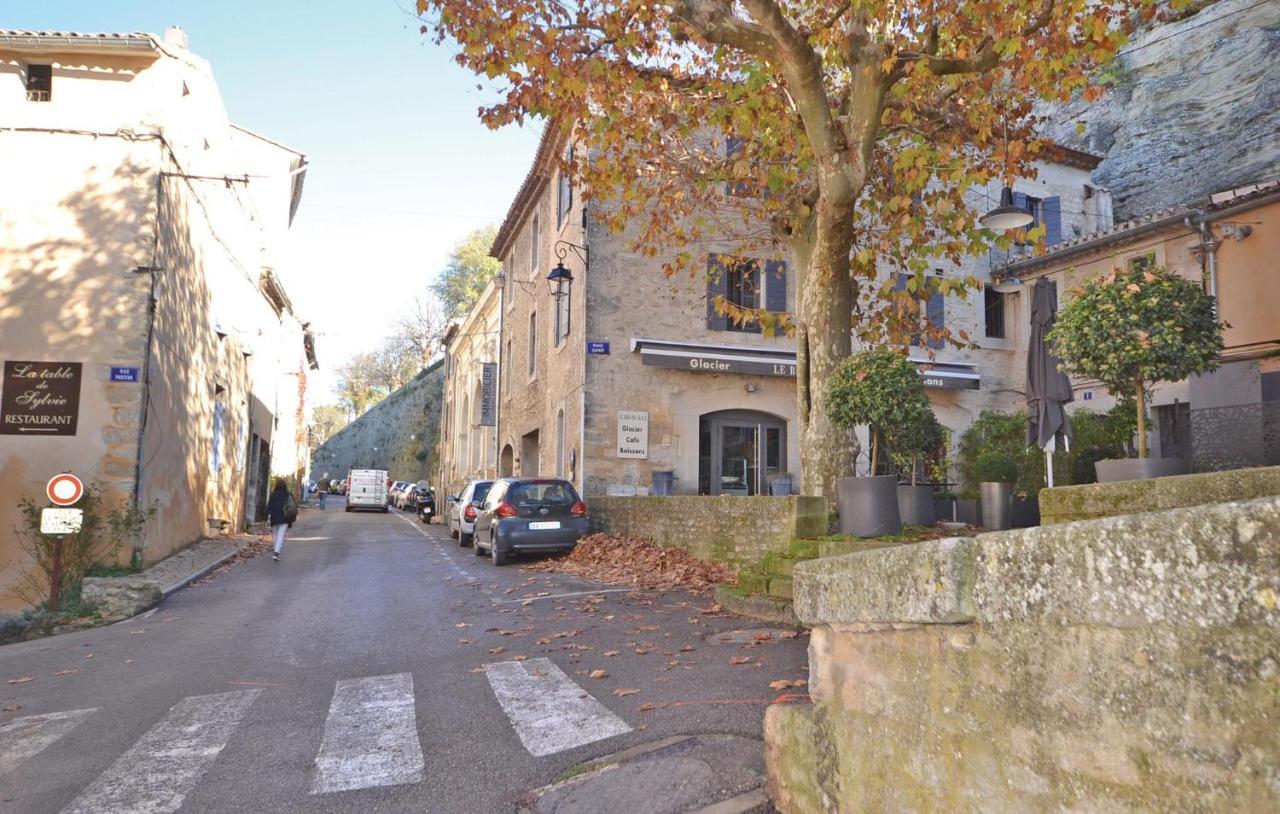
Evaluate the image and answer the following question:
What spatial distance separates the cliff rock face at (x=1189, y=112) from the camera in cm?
2638

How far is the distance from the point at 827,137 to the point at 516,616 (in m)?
5.82

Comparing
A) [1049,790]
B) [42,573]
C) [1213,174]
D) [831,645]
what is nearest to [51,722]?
[831,645]

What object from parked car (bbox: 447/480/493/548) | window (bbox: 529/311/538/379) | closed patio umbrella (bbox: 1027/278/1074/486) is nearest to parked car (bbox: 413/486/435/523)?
window (bbox: 529/311/538/379)

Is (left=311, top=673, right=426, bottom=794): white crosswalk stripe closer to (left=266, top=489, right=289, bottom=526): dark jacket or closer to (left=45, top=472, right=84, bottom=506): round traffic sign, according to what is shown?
(left=45, top=472, right=84, bottom=506): round traffic sign

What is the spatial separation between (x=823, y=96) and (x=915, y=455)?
3.70 metres

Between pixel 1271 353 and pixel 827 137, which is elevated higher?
pixel 827 137

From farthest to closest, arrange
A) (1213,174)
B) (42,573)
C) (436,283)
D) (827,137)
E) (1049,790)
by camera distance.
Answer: (436,283) < (1213,174) < (42,573) < (827,137) < (1049,790)

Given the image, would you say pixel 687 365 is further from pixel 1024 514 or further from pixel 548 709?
pixel 548 709

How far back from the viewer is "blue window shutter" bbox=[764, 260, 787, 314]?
17562mm

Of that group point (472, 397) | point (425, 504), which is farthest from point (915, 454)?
point (425, 504)

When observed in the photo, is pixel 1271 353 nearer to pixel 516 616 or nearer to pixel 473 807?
pixel 516 616

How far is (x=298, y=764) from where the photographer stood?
4133 millimetres

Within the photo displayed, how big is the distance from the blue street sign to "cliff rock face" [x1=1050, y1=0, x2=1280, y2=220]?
27.0m

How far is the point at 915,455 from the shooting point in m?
8.36
